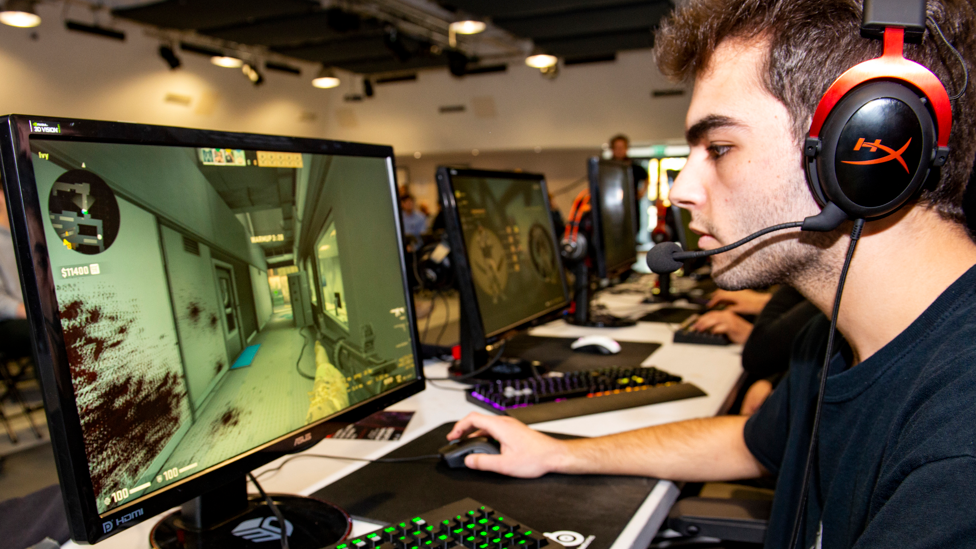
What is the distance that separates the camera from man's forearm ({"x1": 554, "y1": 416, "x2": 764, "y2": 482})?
35.7 inches

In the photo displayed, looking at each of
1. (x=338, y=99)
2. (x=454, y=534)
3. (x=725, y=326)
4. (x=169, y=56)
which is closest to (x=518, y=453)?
(x=454, y=534)

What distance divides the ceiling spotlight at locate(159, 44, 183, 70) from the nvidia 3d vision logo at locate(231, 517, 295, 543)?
7.83 m

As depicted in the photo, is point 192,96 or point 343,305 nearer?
point 343,305

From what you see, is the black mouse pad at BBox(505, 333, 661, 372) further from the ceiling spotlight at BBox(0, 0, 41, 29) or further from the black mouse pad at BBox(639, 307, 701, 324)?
the ceiling spotlight at BBox(0, 0, 41, 29)

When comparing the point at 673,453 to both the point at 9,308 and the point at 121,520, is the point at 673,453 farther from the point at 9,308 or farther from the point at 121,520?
the point at 9,308

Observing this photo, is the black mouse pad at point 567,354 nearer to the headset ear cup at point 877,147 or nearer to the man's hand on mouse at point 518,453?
the man's hand on mouse at point 518,453

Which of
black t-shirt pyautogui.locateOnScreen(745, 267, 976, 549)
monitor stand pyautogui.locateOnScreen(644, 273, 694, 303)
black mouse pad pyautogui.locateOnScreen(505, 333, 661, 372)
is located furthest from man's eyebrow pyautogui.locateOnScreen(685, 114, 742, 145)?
monitor stand pyautogui.locateOnScreen(644, 273, 694, 303)

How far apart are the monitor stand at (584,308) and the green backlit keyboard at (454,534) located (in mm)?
1361

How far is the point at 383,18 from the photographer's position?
7133 mm

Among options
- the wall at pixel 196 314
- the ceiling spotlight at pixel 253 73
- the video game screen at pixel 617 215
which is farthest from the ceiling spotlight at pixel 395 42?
the wall at pixel 196 314

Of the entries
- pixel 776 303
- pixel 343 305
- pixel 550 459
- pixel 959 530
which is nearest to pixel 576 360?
pixel 776 303

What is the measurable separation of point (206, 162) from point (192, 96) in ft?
27.2

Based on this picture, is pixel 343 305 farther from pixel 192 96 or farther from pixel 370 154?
pixel 192 96

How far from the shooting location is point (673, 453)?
940 mm
